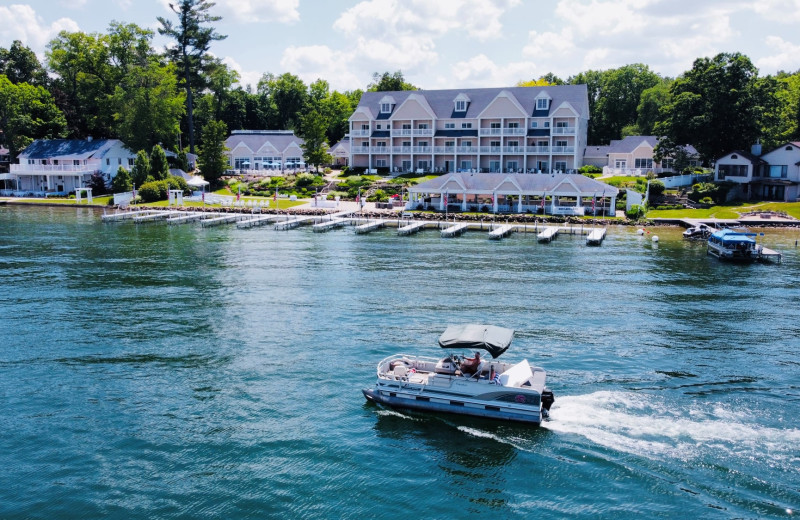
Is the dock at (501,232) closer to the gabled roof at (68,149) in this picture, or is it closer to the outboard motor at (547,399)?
the outboard motor at (547,399)

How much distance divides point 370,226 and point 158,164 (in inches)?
1706

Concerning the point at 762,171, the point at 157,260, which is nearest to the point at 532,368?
the point at 157,260

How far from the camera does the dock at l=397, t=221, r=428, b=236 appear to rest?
70.8 meters

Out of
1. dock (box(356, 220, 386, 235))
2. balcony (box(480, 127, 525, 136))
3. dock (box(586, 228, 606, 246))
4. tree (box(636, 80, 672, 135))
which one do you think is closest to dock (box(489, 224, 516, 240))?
dock (box(586, 228, 606, 246))

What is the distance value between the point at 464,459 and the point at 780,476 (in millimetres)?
10092

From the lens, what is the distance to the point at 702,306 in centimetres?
4059

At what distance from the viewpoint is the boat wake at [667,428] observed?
2236 cm

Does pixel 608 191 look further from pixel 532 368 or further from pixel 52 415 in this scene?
pixel 52 415

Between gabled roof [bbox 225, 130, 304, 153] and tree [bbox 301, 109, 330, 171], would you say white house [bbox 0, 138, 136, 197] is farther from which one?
tree [bbox 301, 109, 330, 171]

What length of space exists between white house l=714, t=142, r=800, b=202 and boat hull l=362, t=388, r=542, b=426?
2912 inches

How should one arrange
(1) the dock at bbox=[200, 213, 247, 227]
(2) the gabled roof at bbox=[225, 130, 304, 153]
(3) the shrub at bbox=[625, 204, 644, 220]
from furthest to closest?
(2) the gabled roof at bbox=[225, 130, 304, 153]
(1) the dock at bbox=[200, 213, 247, 227]
(3) the shrub at bbox=[625, 204, 644, 220]

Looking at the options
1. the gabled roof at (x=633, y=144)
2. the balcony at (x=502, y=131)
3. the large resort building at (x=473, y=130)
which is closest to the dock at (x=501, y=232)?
the large resort building at (x=473, y=130)

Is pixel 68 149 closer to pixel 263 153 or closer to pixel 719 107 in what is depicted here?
pixel 263 153

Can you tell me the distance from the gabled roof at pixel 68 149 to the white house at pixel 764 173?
92.6 m
